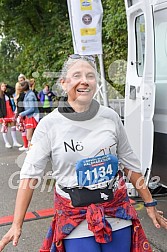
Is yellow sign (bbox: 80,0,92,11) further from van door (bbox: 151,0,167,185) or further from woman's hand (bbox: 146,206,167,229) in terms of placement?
woman's hand (bbox: 146,206,167,229)

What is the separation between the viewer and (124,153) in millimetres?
2346

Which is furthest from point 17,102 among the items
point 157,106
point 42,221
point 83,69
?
point 83,69

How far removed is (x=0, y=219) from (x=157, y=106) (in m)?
2.31

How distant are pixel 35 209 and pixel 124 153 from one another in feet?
9.77

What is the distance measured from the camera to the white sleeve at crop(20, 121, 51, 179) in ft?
7.07

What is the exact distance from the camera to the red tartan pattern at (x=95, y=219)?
2084 mm

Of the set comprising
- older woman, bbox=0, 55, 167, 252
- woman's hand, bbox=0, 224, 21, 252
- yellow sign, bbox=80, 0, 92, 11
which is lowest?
Answer: woman's hand, bbox=0, 224, 21, 252

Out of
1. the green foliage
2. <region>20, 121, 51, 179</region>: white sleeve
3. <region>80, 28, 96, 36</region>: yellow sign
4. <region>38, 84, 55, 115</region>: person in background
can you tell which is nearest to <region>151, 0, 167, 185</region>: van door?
<region>80, 28, 96, 36</region>: yellow sign

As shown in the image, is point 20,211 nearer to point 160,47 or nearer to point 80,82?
point 80,82

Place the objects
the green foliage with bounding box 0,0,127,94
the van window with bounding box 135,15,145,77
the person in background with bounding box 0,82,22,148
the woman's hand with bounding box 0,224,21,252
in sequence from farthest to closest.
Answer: the green foliage with bounding box 0,0,127,94 → the person in background with bounding box 0,82,22,148 → the van window with bounding box 135,15,145,77 → the woman's hand with bounding box 0,224,21,252

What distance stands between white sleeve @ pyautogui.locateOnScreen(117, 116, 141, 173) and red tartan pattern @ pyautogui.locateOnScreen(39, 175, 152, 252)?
0.14m

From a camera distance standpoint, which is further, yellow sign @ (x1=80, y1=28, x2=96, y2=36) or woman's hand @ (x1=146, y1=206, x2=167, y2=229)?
yellow sign @ (x1=80, y1=28, x2=96, y2=36)

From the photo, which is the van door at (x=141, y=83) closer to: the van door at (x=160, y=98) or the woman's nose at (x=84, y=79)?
the van door at (x=160, y=98)

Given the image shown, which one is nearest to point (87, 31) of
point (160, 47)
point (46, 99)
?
point (160, 47)
